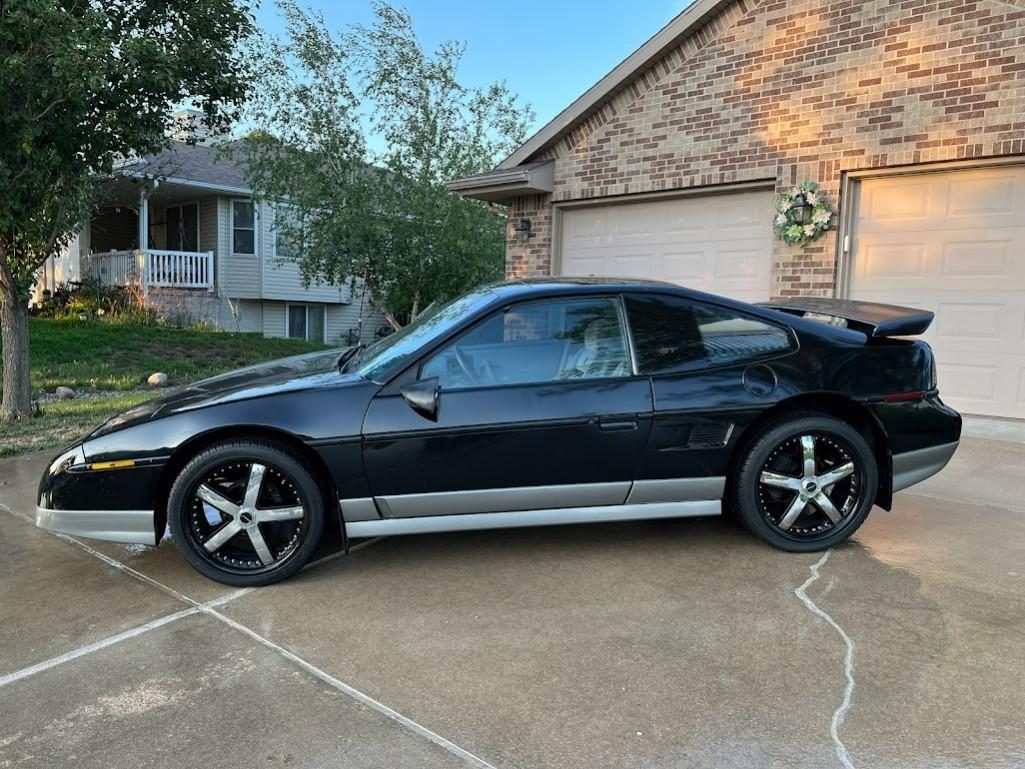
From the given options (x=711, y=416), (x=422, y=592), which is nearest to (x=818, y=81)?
(x=711, y=416)

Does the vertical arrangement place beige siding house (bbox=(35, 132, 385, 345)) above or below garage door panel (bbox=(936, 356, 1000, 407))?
above

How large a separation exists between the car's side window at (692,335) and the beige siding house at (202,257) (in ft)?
48.3

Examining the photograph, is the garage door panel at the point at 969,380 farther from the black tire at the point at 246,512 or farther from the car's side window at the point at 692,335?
the black tire at the point at 246,512

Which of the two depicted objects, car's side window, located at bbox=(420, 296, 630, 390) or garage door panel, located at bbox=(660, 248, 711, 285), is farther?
garage door panel, located at bbox=(660, 248, 711, 285)

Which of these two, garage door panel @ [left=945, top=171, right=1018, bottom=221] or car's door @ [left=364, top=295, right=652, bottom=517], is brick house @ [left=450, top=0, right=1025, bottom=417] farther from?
car's door @ [left=364, top=295, right=652, bottom=517]

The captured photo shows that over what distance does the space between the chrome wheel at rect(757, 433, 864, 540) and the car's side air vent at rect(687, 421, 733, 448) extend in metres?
0.26

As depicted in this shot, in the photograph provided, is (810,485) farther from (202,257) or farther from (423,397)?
(202,257)

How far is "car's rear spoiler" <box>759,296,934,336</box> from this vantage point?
3.92 meters

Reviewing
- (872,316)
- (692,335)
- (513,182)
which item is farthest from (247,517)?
(513,182)

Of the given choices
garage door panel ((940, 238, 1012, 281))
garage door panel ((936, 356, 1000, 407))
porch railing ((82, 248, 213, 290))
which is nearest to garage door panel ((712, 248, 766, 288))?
garage door panel ((940, 238, 1012, 281))

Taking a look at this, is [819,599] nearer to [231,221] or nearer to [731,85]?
[731,85]

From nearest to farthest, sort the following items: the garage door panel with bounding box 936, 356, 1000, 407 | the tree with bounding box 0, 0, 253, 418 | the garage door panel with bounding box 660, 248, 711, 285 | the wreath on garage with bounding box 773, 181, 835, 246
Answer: the tree with bounding box 0, 0, 253, 418
the garage door panel with bounding box 936, 356, 1000, 407
the wreath on garage with bounding box 773, 181, 835, 246
the garage door panel with bounding box 660, 248, 711, 285

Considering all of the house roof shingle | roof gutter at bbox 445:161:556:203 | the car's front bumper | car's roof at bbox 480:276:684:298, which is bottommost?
the car's front bumper

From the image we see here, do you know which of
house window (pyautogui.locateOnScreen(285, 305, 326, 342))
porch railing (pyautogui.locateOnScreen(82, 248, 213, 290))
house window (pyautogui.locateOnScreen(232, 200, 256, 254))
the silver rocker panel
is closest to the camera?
the silver rocker panel
